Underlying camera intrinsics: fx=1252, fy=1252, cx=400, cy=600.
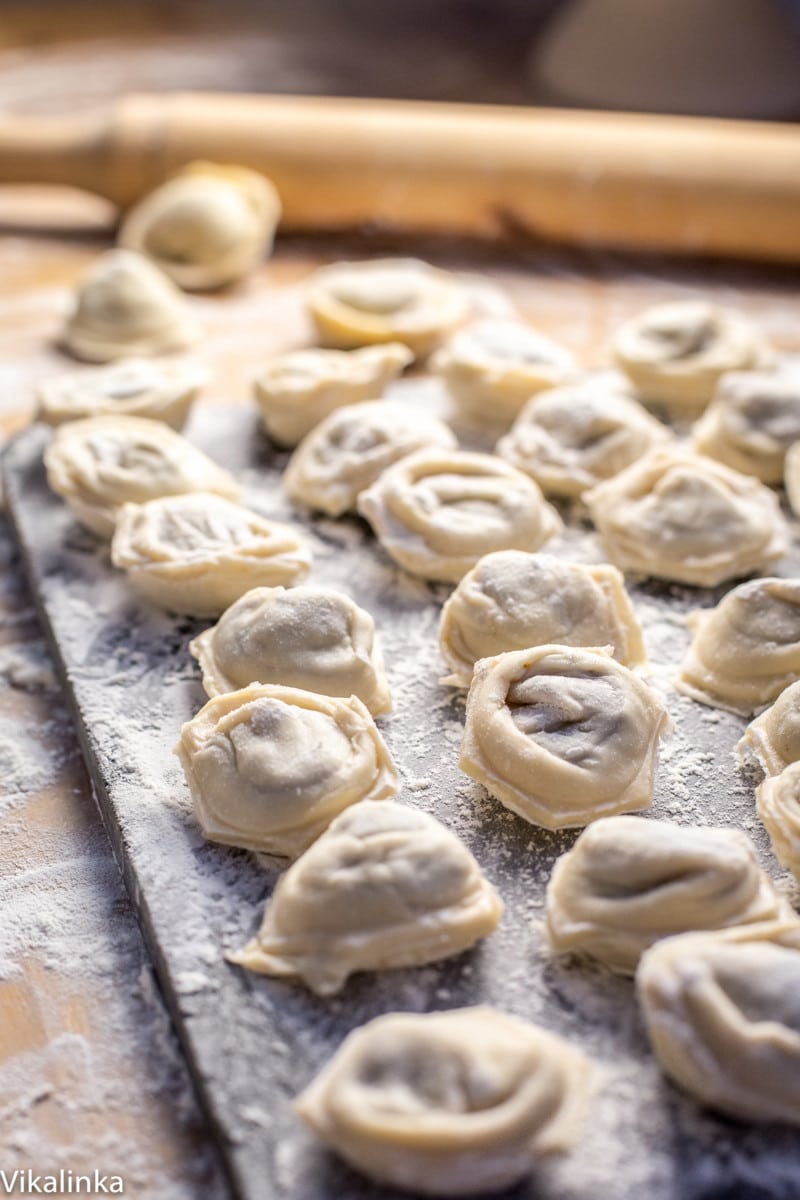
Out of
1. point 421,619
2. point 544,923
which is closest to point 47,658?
point 421,619

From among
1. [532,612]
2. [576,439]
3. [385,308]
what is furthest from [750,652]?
[385,308]

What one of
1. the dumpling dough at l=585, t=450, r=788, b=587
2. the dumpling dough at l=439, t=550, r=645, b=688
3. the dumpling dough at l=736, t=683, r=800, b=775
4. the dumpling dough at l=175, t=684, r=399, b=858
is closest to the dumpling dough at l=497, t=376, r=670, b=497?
the dumpling dough at l=585, t=450, r=788, b=587

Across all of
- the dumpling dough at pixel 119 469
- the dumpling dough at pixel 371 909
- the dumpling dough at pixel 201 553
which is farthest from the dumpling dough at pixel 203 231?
the dumpling dough at pixel 371 909

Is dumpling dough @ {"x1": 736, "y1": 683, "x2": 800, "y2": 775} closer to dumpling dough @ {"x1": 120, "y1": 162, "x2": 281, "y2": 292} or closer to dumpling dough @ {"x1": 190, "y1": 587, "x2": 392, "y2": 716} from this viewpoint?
dumpling dough @ {"x1": 190, "y1": 587, "x2": 392, "y2": 716}

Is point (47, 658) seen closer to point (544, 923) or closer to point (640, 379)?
point (544, 923)

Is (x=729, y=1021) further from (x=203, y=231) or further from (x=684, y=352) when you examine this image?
(x=203, y=231)

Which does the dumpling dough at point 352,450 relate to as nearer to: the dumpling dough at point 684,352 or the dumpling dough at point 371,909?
the dumpling dough at point 684,352
